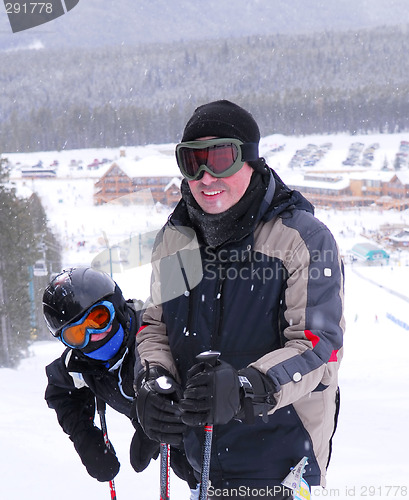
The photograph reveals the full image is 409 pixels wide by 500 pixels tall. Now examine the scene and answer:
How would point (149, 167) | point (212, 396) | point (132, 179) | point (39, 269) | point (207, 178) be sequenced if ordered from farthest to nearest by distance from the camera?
point (149, 167) < point (132, 179) < point (39, 269) < point (207, 178) < point (212, 396)

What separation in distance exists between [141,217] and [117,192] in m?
6.13

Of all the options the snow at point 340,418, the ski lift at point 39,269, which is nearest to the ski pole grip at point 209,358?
the snow at point 340,418

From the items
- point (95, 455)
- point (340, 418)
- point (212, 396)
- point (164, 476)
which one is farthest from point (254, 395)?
point (340, 418)

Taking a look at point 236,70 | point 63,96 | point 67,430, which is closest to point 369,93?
point 236,70

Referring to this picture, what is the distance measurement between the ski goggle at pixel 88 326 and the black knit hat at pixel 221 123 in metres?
0.75

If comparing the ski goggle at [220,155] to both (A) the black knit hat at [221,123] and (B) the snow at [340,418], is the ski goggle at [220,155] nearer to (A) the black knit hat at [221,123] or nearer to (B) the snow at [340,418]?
(A) the black knit hat at [221,123]

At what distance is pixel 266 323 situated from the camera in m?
1.19

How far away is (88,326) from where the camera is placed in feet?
5.76

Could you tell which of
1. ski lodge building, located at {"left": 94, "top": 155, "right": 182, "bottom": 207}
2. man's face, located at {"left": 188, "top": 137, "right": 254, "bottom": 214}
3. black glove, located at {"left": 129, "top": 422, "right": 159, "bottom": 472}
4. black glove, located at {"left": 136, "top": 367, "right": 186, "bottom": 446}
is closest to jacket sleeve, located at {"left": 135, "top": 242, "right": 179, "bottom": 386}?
black glove, located at {"left": 136, "top": 367, "right": 186, "bottom": 446}

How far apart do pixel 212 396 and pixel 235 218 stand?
1.33ft

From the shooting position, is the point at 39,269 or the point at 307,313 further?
the point at 39,269

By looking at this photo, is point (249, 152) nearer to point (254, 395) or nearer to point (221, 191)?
point (221, 191)

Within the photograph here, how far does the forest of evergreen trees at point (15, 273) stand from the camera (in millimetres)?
13320

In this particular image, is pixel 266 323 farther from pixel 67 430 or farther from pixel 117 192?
pixel 117 192
